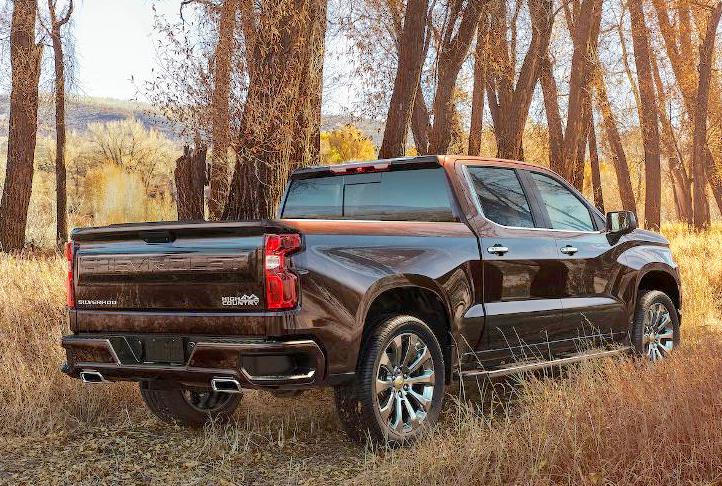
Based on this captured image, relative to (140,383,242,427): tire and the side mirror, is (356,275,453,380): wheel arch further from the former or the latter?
the side mirror

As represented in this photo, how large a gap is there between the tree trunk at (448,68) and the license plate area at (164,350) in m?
10.5

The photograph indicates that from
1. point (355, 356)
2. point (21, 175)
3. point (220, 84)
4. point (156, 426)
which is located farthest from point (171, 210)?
point (355, 356)

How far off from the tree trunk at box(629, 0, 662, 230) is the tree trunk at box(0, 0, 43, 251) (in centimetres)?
1499

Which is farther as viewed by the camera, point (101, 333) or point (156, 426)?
point (156, 426)

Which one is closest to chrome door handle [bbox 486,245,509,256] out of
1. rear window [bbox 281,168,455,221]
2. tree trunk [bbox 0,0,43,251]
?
rear window [bbox 281,168,455,221]

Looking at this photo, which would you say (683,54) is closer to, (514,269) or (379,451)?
(514,269)

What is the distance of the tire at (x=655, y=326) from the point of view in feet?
28.4

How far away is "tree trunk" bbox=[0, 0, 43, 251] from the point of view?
67.4ft

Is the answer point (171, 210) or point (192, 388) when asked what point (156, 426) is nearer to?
point (192, 388)

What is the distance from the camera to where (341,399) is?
593 centimetres

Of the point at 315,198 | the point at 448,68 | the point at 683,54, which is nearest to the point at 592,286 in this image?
the point at 315,198

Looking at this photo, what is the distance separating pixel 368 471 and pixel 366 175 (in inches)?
96.1

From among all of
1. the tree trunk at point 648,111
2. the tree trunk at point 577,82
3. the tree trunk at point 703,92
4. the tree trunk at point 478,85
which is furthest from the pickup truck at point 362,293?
the tree trunk at point 703,92

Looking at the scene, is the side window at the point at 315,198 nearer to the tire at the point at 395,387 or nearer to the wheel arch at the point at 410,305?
the wheel arch at the point at 410,305
